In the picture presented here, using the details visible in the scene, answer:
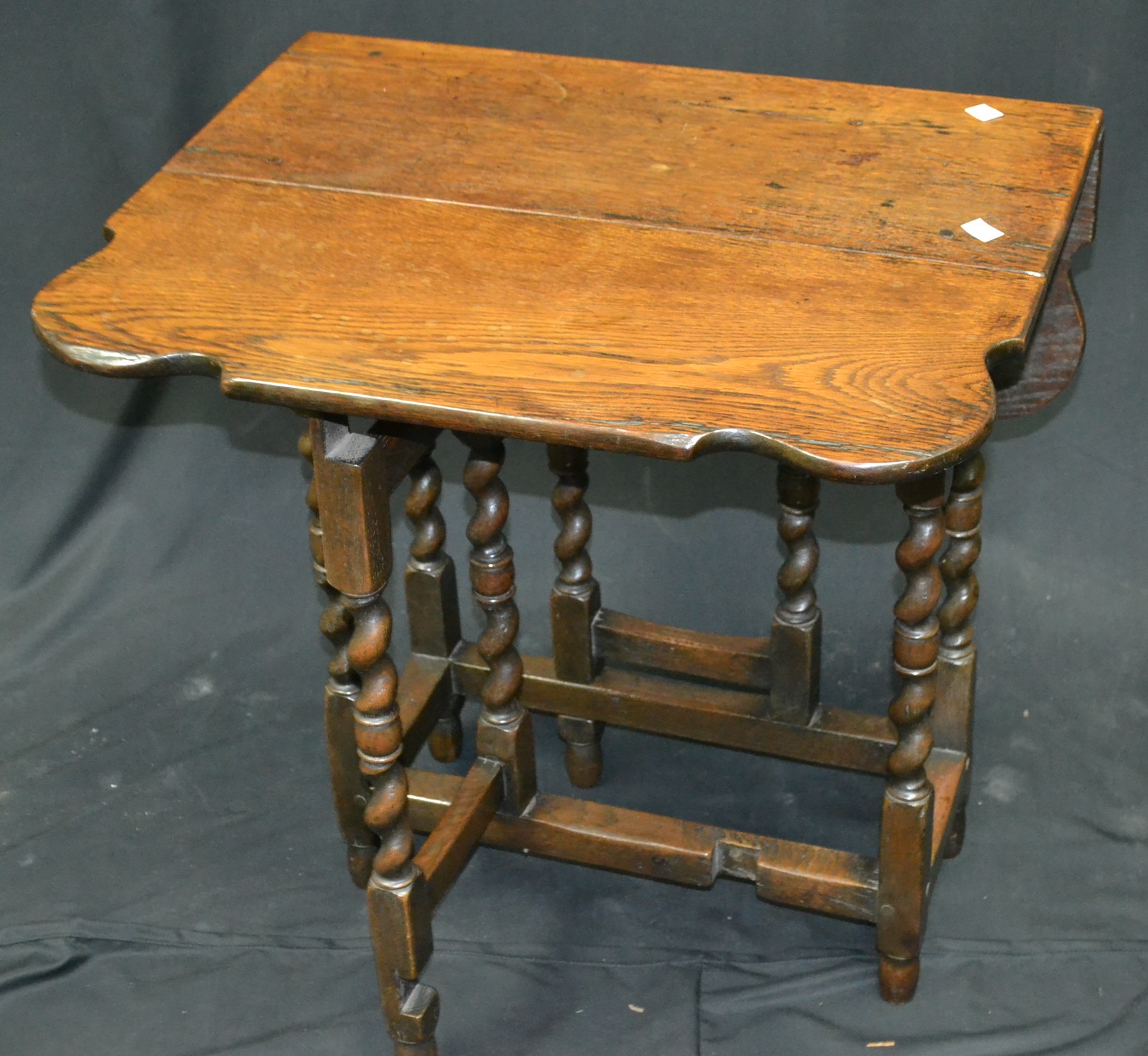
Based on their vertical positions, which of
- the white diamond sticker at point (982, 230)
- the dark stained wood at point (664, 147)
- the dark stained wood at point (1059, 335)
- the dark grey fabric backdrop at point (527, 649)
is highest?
the white diamond sticker at point (982, 230)

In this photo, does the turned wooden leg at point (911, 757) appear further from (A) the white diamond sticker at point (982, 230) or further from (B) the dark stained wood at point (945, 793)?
(A) the white diamond sticker at point (982, 230)

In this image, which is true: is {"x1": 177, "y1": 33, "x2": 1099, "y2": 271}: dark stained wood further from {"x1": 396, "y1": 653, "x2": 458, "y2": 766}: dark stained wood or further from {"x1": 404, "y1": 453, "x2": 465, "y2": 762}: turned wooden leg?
{"x1": 396, "y1": 653, "x2": 458, "y2": 766}: dark stained wood

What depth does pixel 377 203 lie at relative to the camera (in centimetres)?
208

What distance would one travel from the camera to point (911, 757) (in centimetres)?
217

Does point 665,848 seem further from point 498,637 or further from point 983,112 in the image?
point 983,112

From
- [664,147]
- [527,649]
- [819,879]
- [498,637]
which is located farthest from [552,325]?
[527,649]

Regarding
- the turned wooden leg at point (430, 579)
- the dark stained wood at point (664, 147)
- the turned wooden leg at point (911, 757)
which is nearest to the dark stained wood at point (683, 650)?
the turned wooden leg at point (430, 579)

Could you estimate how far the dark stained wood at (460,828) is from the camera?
88.8 inches

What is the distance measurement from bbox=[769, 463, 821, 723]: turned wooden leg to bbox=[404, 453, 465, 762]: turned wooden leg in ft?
1.47

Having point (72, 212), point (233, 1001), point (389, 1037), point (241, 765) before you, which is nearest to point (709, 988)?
point (389, 1037)

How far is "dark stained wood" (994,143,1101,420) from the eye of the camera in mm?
2242

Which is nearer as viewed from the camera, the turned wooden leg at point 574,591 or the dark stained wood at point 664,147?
the dark stained wood at point 664,147

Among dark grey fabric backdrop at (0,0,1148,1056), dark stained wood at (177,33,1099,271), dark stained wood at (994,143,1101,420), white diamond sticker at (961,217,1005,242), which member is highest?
white diamond sticker at (961,217,1005,242)

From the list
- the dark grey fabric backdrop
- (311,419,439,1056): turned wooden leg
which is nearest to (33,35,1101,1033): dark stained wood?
(311,419,439,1056): turned wooden leg
